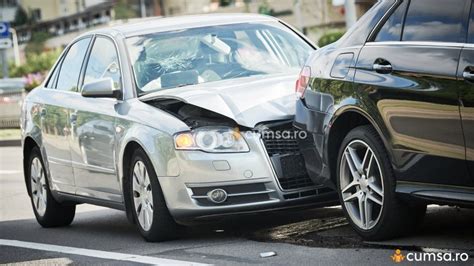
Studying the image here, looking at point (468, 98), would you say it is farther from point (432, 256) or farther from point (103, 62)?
point (103, 62)

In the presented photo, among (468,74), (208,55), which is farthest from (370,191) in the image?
(208,55)

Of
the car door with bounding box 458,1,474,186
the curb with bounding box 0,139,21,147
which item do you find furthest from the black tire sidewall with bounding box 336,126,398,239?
the curb with bounding box 0,139,21,147

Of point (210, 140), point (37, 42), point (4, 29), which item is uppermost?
point (210, 140)

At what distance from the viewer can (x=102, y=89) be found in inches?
359

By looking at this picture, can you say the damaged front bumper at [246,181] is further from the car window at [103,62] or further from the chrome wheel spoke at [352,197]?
the car window at [103,62]

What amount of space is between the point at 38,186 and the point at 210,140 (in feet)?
10.4

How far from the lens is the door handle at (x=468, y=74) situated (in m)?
6.40

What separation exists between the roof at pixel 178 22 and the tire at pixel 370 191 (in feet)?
8.46

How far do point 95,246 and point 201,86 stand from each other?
1377 millimetres

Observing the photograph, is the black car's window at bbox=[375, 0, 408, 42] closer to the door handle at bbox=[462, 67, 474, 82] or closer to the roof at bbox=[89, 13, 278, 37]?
the door handle at bbox=[462, 67, 474, 82]

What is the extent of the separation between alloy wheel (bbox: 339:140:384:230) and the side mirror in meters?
2.24

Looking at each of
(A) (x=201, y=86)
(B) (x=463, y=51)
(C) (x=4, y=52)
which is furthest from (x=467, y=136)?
(C) (x=4, y=52)

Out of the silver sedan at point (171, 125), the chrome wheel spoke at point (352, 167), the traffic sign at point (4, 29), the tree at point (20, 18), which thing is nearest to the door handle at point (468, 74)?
the chrome wheel spoke at point (352, 167)

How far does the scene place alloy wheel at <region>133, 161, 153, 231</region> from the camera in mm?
8508
